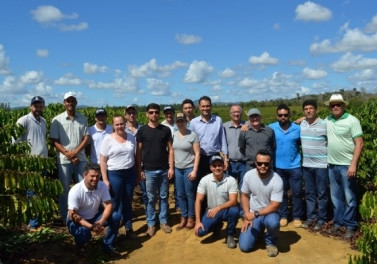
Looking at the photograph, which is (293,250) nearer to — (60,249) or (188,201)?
(188,201)

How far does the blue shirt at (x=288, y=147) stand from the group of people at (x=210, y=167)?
2 cm

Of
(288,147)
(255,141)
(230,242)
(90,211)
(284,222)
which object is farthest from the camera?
(284,222)

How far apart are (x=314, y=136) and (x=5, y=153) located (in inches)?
190

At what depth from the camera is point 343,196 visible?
675cm

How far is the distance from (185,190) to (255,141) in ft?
5.15

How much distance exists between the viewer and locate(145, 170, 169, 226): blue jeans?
276 inches

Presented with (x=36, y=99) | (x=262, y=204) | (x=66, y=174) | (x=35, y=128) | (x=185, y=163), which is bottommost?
(x=262, y=204)

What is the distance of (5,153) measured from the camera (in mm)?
4812

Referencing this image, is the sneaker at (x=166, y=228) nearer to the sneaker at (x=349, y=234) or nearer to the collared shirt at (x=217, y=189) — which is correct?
the collared shirt at (x=217, y=189)

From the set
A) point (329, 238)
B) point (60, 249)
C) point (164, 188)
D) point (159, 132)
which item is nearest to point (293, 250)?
point (329, 238)

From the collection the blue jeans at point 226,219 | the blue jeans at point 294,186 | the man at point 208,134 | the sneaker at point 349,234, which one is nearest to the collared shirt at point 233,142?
the man at point 208,134

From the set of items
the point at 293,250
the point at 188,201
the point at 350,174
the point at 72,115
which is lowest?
the point at 293,250

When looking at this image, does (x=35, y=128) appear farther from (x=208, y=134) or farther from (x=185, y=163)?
(x=208, y=134)

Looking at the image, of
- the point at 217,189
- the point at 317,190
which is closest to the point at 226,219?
the point at 217,189
